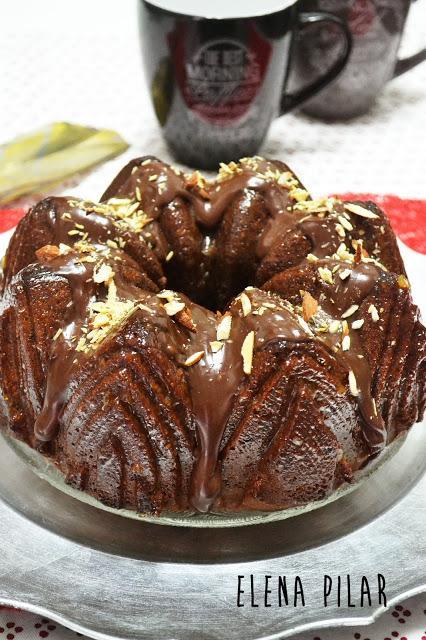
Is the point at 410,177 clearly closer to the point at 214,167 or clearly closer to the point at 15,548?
the point at 214,167

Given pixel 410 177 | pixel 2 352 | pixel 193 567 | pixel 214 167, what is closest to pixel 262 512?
pixel 193 567

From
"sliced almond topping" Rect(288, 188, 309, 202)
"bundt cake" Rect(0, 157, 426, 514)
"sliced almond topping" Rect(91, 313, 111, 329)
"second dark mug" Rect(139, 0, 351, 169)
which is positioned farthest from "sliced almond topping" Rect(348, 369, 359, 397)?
"second dark mug" Rect(139, 0, 351, 169)

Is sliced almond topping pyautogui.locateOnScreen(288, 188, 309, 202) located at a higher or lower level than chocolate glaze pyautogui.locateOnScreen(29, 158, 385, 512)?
higher

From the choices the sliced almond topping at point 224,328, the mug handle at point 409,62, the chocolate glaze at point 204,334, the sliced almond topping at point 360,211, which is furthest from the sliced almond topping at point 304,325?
the mug handle at point 409,62

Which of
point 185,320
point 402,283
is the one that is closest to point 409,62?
point 402,283

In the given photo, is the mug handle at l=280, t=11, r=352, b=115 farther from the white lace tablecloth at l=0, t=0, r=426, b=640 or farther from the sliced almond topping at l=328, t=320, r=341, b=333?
the sliced almond topping at l=328, t=320, r=341, b=333
